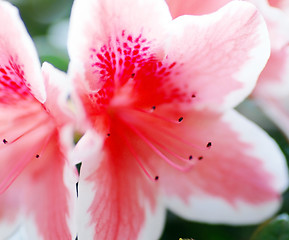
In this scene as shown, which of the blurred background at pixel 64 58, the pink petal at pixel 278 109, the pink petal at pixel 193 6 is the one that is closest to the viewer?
the pink petal at pixel 193 6

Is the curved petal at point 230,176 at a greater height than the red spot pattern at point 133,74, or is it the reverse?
the red spot pattern at point 133,74

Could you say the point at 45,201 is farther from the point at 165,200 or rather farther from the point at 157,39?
the point at 157,39

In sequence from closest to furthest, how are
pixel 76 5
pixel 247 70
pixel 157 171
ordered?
pixel 76 5 < pixel 247 70 < pixel 157 171

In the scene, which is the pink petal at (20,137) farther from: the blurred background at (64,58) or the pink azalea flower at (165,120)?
the blurred background at (64,58)

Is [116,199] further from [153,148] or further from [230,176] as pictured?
[230,176]

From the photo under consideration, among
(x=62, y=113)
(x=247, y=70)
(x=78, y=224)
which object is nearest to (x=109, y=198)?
(x=78, y=224)

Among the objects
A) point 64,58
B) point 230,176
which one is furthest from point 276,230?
point 64,58

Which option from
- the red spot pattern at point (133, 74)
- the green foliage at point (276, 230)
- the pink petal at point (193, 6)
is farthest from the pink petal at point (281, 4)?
the green foliage at point (276, 230)
